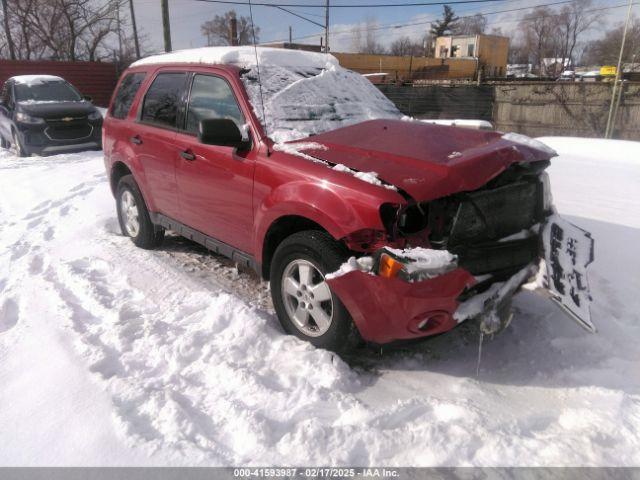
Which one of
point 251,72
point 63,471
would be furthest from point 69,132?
point 63,471

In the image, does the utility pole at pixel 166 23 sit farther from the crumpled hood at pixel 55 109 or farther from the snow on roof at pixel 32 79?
the crumpled hood at pixel 55 109

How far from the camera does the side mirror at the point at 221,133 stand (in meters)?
3.21

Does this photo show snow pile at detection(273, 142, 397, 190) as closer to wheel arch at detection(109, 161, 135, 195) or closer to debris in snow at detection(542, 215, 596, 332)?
debris in snow at detection(542, 215, 596, 332)

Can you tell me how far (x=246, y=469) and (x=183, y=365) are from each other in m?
0.94

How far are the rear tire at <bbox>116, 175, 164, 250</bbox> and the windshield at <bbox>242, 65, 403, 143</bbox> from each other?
1.94 m

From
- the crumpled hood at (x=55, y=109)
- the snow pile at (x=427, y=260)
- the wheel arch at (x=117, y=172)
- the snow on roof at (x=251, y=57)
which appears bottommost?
the wheel arch at (x=117, y=172)

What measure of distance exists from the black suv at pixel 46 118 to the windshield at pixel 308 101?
900cm

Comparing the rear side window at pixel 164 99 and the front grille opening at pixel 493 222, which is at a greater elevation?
the rear side window at pixel 164 99

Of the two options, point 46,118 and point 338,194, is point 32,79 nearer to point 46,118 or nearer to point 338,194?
point 46,118

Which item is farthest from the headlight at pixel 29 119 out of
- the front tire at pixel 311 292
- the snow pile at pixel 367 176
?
the snow pile at pixel 367 176

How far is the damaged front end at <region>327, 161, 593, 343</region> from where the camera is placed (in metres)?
2.50

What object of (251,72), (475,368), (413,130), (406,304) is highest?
(251,72)

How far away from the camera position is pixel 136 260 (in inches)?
→ 185

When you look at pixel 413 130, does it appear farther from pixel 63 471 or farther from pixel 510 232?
pixel 63 471
